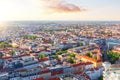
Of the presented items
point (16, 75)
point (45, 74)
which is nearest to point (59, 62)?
point (45, 74)

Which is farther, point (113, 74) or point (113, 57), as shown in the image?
point (113, 57)

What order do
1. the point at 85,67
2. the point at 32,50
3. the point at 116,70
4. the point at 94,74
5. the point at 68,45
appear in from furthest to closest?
the point at 68,45, the point at 32,50, the point at 85,67, the point at 94,74, the point at 116,70

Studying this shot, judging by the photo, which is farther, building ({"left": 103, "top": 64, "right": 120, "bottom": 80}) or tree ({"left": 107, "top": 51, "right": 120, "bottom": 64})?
tree ({"left": 107, "top": 51, "right": 120, "bottom": 64})

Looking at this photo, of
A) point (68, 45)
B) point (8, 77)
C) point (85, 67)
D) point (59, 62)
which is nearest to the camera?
point (8, 77)

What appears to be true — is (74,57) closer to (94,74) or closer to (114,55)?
(114,55)

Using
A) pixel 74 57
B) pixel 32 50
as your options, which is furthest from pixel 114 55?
pixel 32 50

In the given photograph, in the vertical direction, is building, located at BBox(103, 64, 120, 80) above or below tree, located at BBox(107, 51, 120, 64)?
above

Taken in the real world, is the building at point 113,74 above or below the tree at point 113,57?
above

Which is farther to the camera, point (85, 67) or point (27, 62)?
point (27, 62)

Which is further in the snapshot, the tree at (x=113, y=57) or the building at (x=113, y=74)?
the tree at (x=113, y=57)

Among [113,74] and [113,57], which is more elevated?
[113,74]

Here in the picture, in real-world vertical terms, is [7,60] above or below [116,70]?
below
